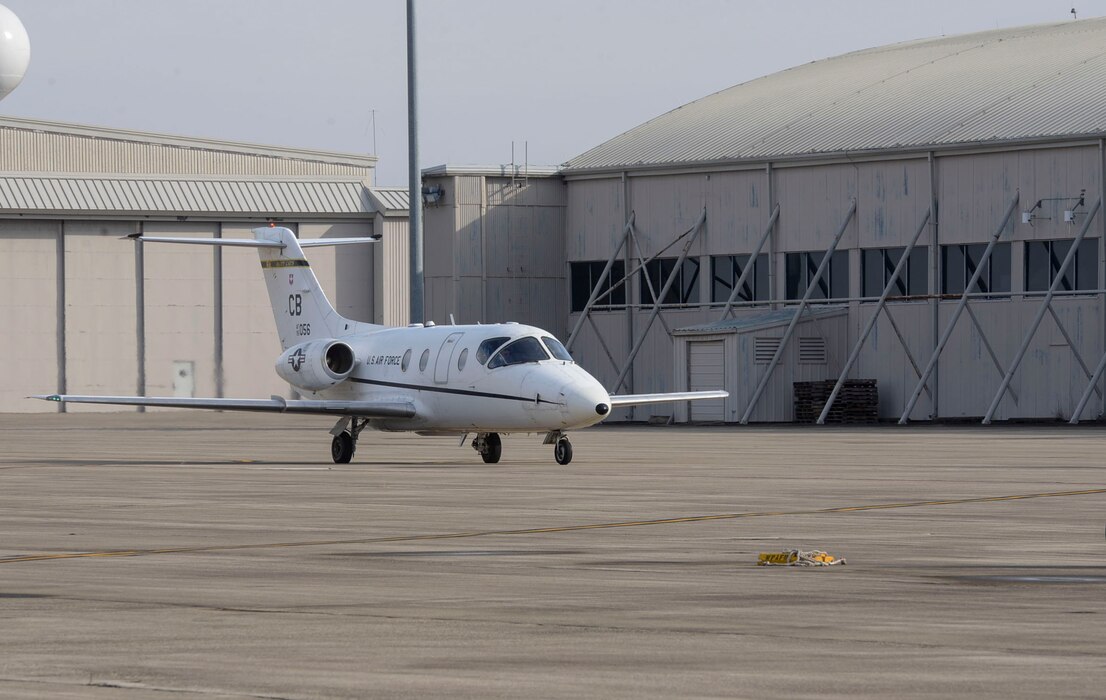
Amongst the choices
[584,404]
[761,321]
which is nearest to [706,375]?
[761,321]

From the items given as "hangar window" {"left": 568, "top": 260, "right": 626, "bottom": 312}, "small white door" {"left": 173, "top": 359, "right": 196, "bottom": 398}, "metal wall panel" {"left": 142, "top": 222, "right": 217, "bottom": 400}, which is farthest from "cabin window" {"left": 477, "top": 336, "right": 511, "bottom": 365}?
"small white door" {"left": 173, "top": 359, "right": 196, "bottom": 398}

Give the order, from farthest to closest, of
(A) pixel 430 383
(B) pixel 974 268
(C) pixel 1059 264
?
(B) pixel 974 268 → (C) pixel 1059 264 → (A) pixel 430 383

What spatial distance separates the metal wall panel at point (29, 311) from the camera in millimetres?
64938

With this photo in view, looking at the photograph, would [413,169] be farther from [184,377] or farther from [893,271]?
[184,377]

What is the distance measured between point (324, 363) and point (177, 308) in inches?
1319

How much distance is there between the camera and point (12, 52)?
66.6 m

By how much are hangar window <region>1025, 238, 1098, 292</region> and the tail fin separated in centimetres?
2362

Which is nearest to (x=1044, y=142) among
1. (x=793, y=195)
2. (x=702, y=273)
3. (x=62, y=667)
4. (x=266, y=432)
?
(x=793, y=195)

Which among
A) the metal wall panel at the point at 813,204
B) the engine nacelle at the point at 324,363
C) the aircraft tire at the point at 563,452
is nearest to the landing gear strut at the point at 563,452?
the aircraft tire at the point at 563,452

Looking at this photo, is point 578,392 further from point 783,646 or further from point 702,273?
point 702,273

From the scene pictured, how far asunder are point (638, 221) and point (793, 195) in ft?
20.0

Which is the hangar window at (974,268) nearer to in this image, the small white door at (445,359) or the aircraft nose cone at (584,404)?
the small white door at (445,359)

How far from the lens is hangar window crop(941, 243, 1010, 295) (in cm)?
5475

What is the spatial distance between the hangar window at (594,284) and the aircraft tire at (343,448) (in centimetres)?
3108
